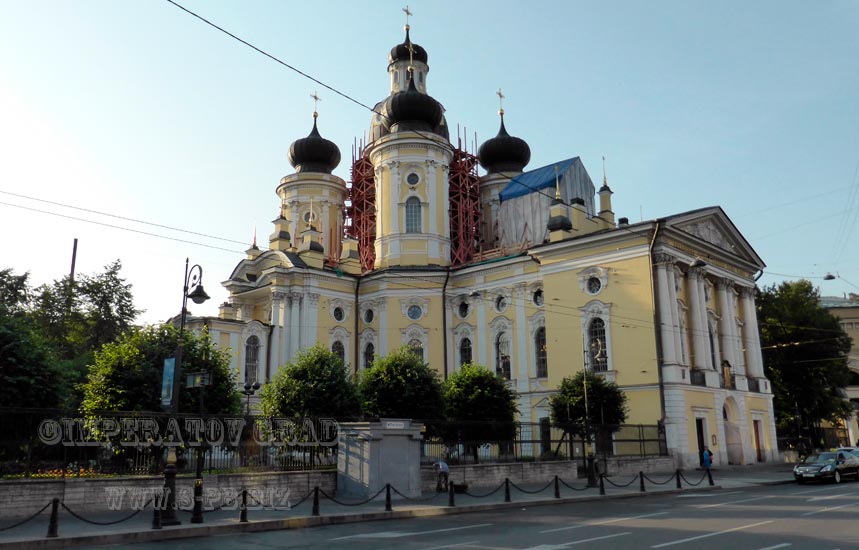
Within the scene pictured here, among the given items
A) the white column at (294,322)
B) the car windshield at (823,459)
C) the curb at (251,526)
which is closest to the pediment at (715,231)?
the car windshield at (823,459)

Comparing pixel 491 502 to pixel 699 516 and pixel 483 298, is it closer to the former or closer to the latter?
pixel 699 516

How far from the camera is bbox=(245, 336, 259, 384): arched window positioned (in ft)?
128

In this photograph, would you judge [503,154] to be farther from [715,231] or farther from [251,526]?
[251,526]

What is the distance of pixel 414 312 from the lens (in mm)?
40781

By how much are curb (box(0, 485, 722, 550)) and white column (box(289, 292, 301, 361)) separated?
2191cm

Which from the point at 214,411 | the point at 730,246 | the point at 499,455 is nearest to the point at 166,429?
the point at 214,411

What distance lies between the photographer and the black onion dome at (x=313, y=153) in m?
50.2

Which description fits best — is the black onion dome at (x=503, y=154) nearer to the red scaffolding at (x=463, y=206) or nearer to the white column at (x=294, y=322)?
the red scaffolding at (x=463, y=206)

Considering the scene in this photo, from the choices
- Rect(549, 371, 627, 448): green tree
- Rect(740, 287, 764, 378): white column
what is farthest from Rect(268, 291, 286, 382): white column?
Rect(740, 287, 764, 378): white column

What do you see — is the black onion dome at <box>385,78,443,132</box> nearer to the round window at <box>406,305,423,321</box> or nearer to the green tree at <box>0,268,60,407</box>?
the round window at <box>406,305,423,321</box>

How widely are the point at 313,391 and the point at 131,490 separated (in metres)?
9.33

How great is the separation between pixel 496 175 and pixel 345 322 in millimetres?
15374

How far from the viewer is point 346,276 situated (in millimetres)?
41688

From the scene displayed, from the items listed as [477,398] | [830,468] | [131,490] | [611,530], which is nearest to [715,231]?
[830,468]
